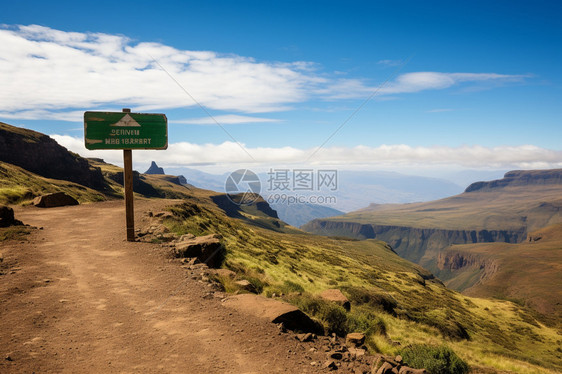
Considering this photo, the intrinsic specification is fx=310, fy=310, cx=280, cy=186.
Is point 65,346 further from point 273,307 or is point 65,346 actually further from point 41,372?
point 273,307

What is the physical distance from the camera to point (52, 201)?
26.5 meters

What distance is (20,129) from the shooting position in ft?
367

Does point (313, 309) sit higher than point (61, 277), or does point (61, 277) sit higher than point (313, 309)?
point (61, 277)

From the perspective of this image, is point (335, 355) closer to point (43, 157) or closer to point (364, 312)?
point (364, 312)

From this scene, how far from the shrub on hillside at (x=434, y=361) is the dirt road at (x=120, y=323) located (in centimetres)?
391

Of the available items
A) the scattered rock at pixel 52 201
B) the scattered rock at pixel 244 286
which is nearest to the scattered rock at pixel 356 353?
the scattered rock at pixel 244 286

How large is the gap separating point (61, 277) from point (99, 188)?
127 metres

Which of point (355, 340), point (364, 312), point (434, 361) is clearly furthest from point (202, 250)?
point (434, 361)

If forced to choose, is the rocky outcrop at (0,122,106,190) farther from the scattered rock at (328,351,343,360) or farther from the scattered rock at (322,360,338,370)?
the scattered rock at (322,360,338,370)

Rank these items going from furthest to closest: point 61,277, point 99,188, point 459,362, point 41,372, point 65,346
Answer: point 99,188, point 61,277, point 459,362, point 65,346, point 41,372

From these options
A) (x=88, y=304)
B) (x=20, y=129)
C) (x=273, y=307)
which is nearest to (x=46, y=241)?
(x=88, y=304)

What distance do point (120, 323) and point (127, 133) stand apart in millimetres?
10427

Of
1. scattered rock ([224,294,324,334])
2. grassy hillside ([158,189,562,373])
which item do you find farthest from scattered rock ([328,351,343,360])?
grassy hillside ([158,189,562,373])

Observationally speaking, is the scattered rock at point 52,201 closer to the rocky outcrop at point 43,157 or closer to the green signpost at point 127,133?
the green signpost at point 127,133
